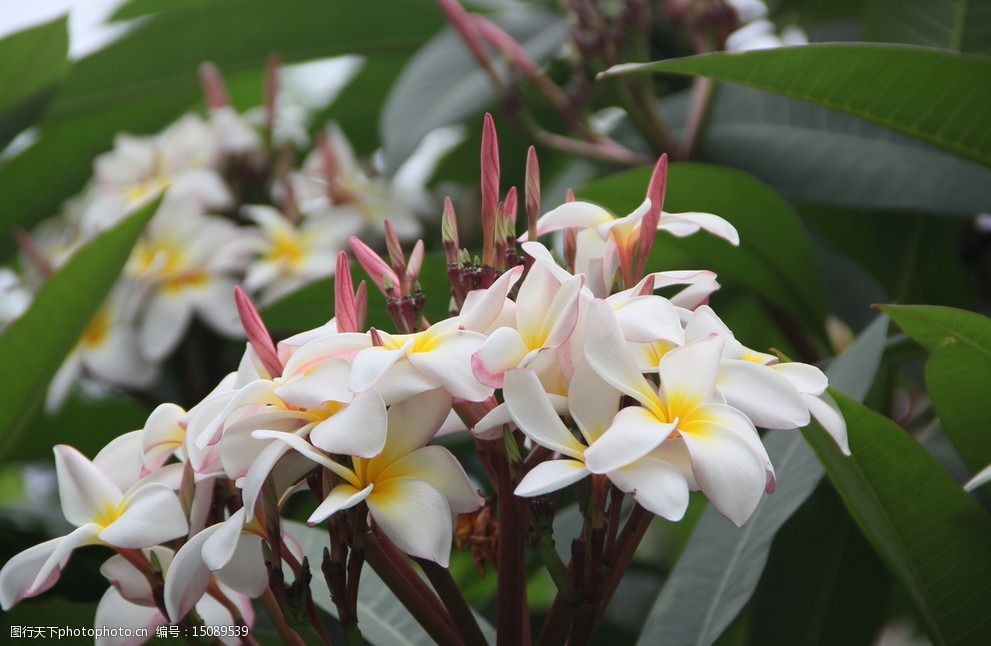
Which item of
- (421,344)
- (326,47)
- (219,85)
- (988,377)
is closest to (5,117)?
(219,85)

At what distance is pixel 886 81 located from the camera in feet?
2.56

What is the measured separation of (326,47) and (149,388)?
0.52 metres

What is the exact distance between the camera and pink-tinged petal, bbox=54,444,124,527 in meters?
0.57

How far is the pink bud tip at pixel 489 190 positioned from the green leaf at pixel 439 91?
571mm

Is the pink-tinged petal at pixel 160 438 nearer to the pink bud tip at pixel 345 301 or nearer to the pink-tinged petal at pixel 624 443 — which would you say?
the pink bud tip at pixel 345 301

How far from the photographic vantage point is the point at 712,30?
1.19 meters

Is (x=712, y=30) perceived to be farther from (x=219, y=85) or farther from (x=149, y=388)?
(x=149, y=388)

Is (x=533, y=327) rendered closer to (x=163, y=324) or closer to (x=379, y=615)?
(x=379, y=615)

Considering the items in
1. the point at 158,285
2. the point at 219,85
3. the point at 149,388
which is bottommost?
the point at 149,388

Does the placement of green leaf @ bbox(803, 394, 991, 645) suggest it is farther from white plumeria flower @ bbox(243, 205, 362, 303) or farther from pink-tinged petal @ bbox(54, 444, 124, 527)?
white plumeria flower @ bbox(243, 205, 362, 303)

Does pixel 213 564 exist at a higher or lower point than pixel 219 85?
higher

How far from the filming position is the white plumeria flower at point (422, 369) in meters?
0.48


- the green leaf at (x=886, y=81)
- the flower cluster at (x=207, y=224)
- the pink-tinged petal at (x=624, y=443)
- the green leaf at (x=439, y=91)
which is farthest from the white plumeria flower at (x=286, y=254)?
the pink-tinged petal at (x=624, y=443)

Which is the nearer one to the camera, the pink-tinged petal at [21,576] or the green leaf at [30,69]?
the pink-tinged petal at [21,576]
